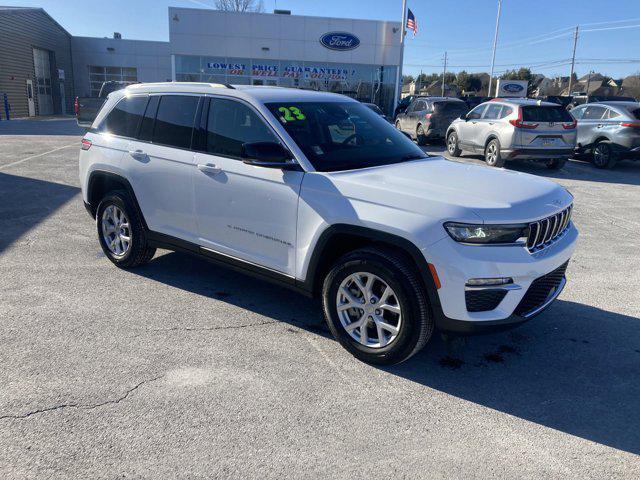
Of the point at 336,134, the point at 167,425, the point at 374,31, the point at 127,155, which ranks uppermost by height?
the point at 374,31

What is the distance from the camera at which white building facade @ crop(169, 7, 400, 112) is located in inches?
1259

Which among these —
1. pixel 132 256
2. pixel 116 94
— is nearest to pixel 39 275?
pixel 132 256

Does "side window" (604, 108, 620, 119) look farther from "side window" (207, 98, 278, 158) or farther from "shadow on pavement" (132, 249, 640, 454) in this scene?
"side window" (207, 98, 278, 158)

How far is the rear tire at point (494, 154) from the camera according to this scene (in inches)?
505

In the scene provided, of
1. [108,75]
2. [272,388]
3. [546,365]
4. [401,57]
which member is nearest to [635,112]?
[546,365]

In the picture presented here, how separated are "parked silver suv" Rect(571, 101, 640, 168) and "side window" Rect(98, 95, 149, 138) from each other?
12.4m

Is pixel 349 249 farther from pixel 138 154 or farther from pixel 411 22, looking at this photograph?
pixel 411 22

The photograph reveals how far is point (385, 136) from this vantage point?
4.75 metres

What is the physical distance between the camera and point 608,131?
1353 centimetres

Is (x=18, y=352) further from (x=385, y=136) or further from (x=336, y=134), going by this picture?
(x=385, y=136)

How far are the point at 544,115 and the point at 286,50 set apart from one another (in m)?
23.7

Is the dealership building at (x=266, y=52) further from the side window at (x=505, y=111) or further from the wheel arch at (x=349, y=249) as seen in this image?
the wheel arch at (x=349, y=249)

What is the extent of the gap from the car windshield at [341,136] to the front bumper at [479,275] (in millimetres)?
1191

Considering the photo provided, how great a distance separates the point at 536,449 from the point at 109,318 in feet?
10.9
